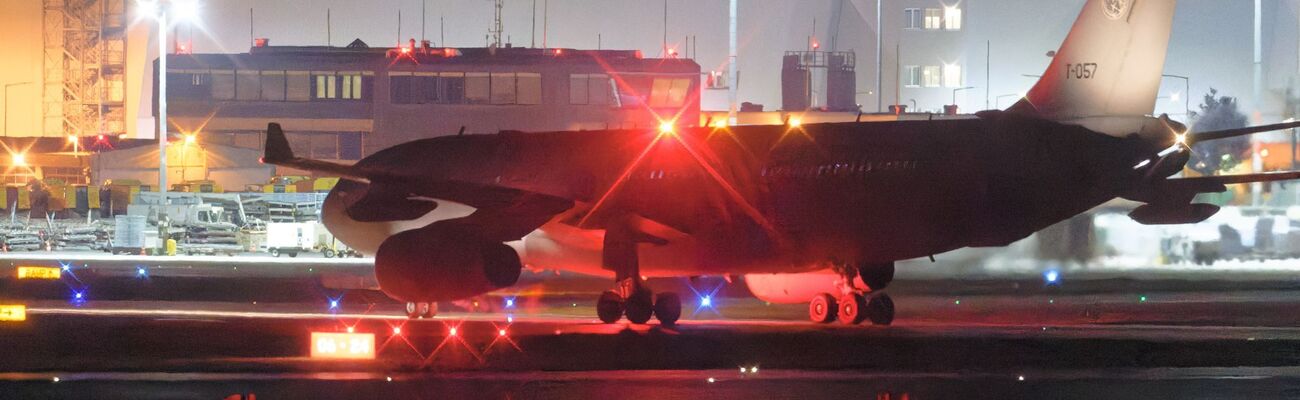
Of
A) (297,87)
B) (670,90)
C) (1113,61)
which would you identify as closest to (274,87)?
(297,87)

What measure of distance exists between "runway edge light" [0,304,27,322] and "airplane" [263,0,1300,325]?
15.2 ft

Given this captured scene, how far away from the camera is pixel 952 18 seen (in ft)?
305

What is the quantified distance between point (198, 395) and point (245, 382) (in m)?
1.12

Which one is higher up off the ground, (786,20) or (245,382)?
(786,20)

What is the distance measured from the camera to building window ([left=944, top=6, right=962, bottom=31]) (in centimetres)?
9244

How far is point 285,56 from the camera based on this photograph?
3314 inches

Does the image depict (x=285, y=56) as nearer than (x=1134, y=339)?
No

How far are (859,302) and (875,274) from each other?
50 centimetres

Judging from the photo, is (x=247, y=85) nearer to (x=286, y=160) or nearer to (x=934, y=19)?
(x=934, y=19)

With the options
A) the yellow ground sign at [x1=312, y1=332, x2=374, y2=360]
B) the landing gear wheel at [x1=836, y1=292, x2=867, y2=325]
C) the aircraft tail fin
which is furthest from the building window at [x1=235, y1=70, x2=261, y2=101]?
the aircraft tail fin

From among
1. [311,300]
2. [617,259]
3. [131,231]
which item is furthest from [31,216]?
[617,259]

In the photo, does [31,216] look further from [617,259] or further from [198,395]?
[198,395]

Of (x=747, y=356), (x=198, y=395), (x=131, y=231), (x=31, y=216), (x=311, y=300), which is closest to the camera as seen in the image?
(x=198, y=395)

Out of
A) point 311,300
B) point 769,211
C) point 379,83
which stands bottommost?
point 311,300
